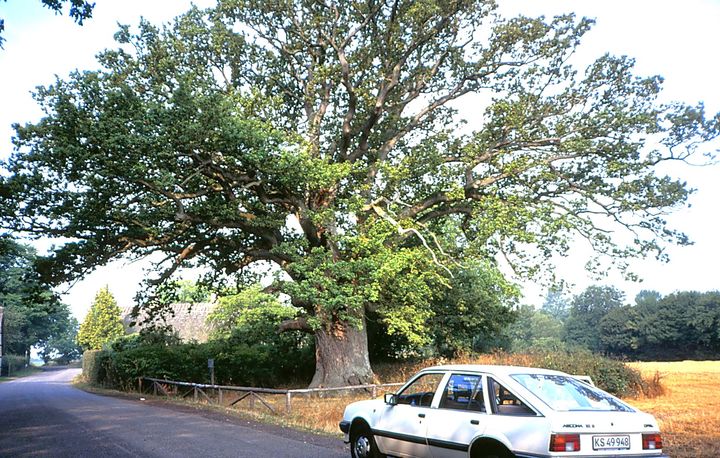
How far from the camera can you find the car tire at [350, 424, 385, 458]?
925 cm

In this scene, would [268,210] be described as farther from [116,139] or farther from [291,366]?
[291,366]

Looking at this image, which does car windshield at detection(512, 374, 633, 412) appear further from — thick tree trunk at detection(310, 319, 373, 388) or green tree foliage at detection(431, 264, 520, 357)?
green tree foliage at detection(431, 264, 520, 357)

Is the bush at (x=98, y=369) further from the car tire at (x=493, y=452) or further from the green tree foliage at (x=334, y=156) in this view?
the car tire at (x=493, y=452)

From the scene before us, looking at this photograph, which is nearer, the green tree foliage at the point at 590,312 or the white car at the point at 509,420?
the white car at the point at 509,420

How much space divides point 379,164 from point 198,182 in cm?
686

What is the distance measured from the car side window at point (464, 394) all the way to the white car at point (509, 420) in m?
0.01

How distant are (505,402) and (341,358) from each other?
57.7 feet

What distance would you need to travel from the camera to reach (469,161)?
80.6ft

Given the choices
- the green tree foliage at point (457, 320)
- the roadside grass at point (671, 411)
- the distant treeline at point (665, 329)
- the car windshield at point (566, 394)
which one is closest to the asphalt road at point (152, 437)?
the roadside grass at point (671, 411)

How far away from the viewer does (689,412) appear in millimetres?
14820

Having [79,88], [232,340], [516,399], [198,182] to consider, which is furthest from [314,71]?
[516,399]

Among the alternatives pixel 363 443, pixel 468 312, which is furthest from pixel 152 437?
pixel 468 312

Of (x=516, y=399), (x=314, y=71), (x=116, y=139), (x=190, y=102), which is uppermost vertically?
(x=314, y=71)

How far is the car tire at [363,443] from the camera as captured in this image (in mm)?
9250
